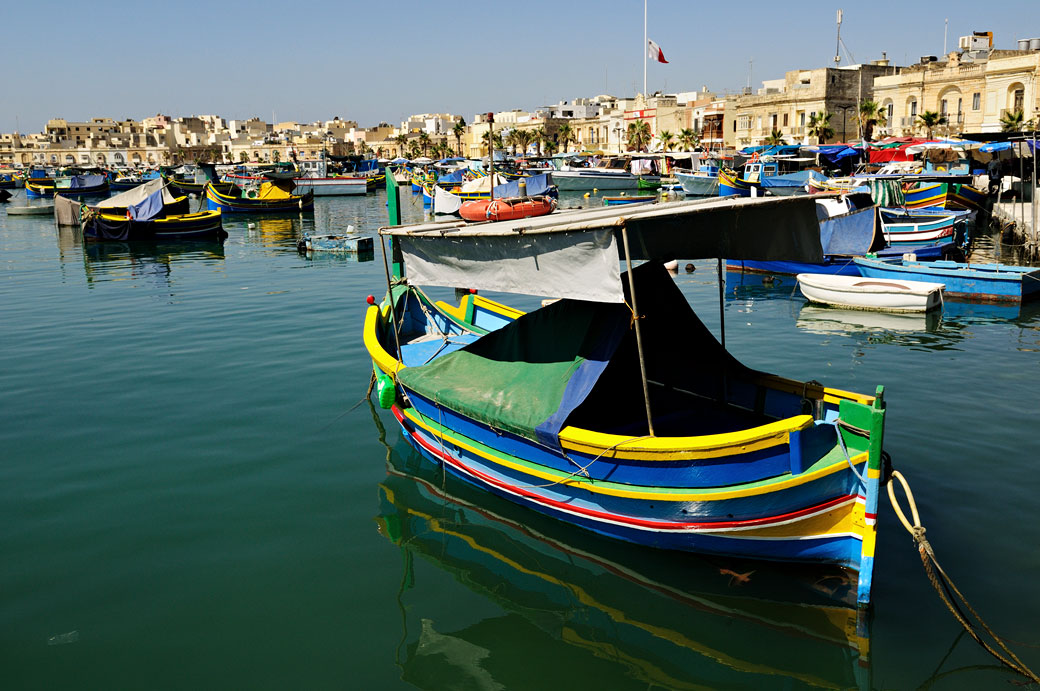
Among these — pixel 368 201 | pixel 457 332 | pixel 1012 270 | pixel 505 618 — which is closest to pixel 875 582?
pixel 505 618

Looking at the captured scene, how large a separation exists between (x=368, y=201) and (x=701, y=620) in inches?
2785

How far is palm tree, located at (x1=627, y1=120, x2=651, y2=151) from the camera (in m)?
96.6

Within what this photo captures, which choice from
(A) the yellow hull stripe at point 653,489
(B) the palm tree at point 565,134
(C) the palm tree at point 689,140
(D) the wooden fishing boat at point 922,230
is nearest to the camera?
(A) the yellow hull stripe at point 653,489

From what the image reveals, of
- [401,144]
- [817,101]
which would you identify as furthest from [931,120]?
[401,144]

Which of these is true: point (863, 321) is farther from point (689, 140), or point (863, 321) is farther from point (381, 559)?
point (689, 140)

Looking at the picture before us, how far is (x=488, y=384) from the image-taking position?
9.16 meters

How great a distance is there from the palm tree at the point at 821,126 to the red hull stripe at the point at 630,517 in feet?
217

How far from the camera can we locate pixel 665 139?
8831cm

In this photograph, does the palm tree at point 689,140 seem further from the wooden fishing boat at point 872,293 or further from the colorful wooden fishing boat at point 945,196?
the wooden fishing boat at point 872,293

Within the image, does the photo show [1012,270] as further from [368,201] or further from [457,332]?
[368,201]

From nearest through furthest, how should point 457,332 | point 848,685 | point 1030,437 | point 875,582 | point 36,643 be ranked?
1. point 848,685
2. point 36,643
3. point 875,582
4. point 1030,437
5. point 457,332

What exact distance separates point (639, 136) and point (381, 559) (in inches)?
3681

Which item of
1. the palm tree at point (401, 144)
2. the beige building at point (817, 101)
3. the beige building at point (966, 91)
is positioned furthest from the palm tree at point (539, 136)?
the beige building at point (966, 91)

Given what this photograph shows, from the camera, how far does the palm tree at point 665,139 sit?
8812 cm
